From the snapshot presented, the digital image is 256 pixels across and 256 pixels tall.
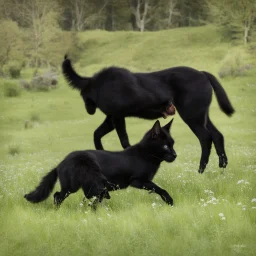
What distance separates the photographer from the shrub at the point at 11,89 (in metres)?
29.1

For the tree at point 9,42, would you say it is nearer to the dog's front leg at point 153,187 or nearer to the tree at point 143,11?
the tree at point 143,11

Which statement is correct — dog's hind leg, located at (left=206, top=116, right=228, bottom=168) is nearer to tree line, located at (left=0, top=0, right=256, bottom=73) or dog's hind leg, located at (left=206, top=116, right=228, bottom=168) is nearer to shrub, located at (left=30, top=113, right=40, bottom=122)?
shrub, located at (left=30, top=113, right=40, bottom=122)

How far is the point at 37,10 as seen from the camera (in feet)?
157

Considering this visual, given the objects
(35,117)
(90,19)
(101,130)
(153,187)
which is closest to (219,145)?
(101,130)

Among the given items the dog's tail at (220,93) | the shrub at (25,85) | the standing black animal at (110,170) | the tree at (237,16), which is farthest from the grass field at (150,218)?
the tree at (237,16)

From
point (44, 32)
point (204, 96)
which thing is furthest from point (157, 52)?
point (204, 96)

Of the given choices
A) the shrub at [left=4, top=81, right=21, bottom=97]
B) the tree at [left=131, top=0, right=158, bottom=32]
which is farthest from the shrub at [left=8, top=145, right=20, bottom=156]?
the tree at [left=131, top=0, right=158, bottom=32]

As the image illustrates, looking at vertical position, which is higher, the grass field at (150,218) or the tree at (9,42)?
the grass field at (150,218)

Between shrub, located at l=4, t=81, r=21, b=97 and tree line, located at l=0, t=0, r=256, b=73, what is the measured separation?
892 cm

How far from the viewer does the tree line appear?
142ft

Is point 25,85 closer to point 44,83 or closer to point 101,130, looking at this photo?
point 44,83

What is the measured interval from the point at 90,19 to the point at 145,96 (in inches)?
2317

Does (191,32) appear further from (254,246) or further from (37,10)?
(254,246)

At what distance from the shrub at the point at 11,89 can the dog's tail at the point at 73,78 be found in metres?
21.4
